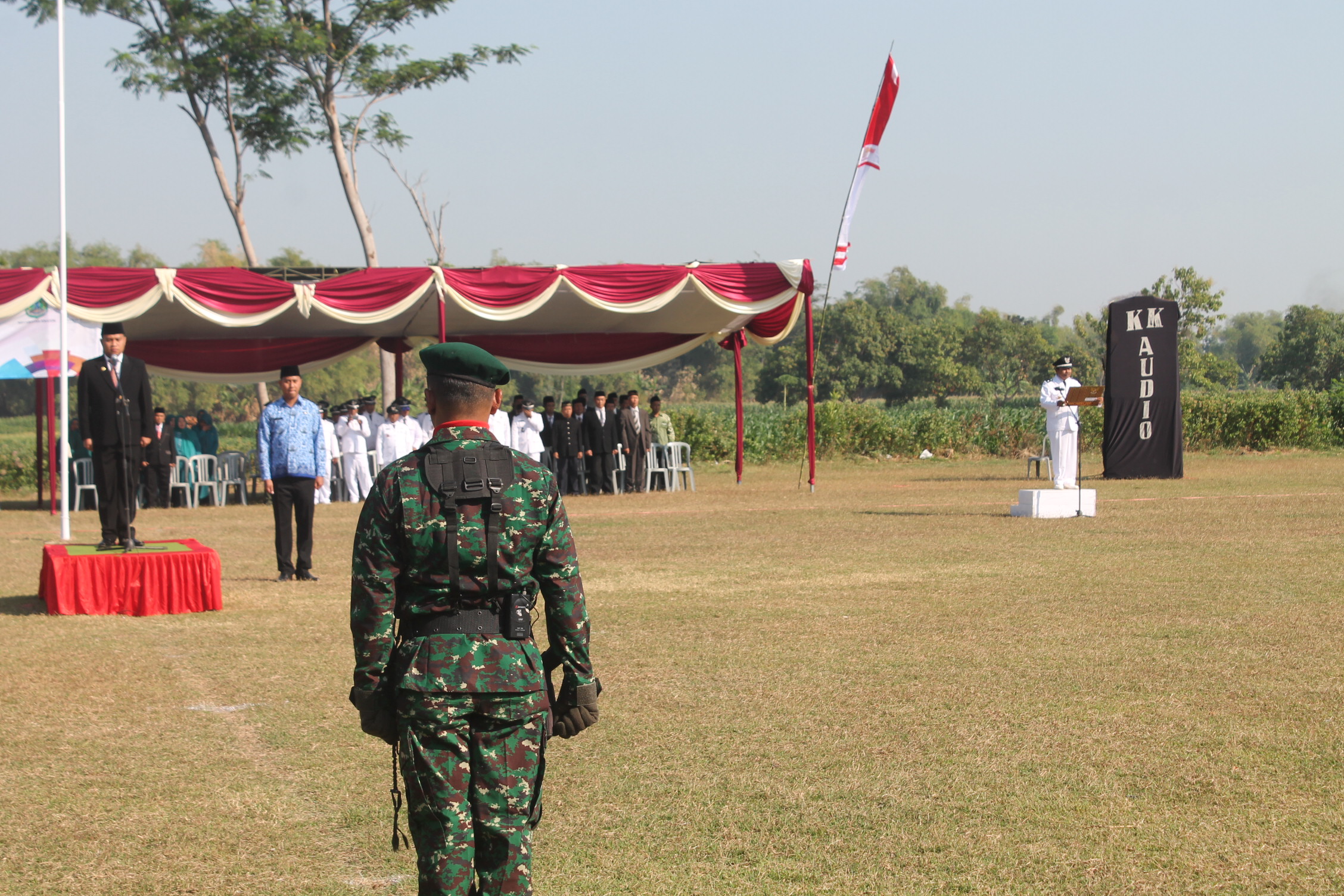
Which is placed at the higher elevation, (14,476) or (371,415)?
(371,415)

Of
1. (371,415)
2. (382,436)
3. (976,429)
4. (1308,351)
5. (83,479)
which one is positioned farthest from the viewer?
(1308,351)

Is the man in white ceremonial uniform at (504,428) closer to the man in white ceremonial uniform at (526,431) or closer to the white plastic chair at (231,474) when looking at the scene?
the man in white ceremonial uniform at (526,431)

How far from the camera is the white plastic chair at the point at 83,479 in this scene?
1861 cm

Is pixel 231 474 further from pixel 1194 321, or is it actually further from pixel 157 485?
pixel 1194 321

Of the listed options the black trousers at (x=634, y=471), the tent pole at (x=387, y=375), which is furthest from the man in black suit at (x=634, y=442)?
→ the tent pole at (x=387, y=375)

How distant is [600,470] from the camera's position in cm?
2006

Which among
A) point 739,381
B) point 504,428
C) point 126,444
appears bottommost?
point 126,444

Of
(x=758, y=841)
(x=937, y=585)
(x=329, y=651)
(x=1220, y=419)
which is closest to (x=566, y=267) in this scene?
(x=937, y=585)

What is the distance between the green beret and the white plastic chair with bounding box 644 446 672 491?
1740 centimetres

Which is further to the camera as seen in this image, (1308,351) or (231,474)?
(1308,351)

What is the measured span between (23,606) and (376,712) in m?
7.54

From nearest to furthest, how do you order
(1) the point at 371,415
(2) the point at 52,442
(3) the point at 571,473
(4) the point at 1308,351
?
1. (2) the point at 52,442
2. (3) the point at 571,473
3. (1) the point at 371,415
4. (4) the point at 1308,351

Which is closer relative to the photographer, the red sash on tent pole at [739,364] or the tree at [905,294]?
the red sash on tent pole at [739,364]

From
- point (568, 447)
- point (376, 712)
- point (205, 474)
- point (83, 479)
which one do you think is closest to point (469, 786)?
point (376, 712)
